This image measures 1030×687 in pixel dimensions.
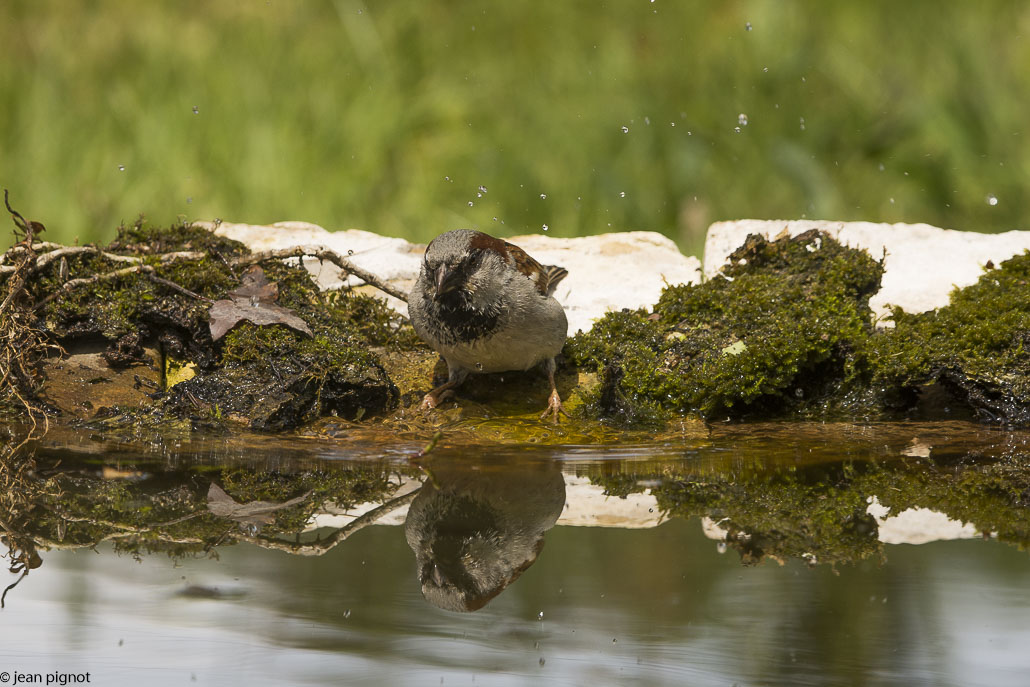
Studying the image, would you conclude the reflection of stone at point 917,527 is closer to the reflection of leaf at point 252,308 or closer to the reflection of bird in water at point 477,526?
the reflection of bird in water at point 477,526

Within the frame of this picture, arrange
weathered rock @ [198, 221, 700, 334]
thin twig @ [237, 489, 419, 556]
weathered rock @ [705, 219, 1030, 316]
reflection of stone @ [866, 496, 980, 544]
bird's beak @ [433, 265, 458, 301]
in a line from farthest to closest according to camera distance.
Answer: weathered rock @ [198, 221, 700, 334]
weathered rock @ [705, 219, 1030, 316]
bird's beak @ [433, 265, 458, 301]
reflection of stone @ [866, 496, 980, 544]
thin twig @ [237, 489, 419, 556]

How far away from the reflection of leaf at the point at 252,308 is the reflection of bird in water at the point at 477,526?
4.97 ft

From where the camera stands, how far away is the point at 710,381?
486 centimetres

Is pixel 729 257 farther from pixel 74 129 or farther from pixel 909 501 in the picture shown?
pixel 74 129

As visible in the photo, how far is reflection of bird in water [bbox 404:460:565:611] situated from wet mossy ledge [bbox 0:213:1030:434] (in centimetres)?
85

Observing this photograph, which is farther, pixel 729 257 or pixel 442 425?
pixel 729 257

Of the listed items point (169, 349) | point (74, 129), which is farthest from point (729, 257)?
point (74, 129)

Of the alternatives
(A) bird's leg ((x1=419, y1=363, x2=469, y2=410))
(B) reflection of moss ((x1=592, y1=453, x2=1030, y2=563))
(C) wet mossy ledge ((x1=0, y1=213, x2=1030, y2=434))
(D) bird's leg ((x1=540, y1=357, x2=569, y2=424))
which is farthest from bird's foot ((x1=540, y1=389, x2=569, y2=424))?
(B) reflection of moss ((x1=592, y1=453, x2=1030, y2=563))

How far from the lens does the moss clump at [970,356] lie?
4.77 m

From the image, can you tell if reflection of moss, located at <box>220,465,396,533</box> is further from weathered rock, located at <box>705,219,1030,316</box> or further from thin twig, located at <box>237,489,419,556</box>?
weathered rock, located at <box>705,219,1030,316</box>

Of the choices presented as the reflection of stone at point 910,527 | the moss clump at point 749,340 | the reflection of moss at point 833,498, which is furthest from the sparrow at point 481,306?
the reflection of stone at point 910,527

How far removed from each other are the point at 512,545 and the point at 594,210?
5713mm

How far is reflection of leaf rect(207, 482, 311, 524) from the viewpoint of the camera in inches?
127

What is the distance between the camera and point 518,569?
110 inches
